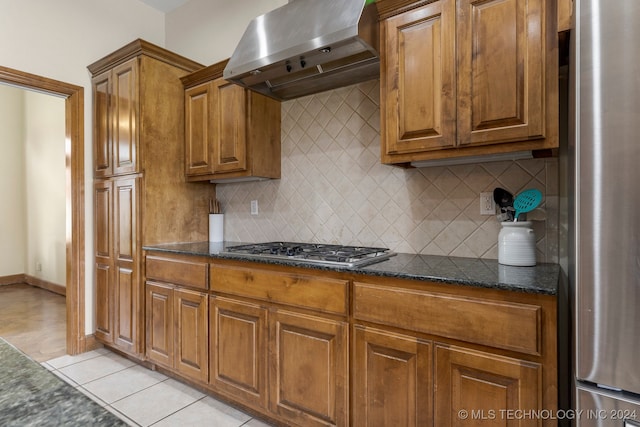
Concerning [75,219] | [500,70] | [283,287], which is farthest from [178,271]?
[500,70]

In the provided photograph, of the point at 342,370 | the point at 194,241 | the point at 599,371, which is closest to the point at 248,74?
the point at 194,241

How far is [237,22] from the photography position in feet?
9.84

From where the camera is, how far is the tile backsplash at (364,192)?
6.08 feet

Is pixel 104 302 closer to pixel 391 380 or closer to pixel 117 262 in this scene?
pixel 117 262

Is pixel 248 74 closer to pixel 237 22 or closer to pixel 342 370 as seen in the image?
pixel 237 22

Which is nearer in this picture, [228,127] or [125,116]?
[228,127]

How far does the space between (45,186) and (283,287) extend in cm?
506

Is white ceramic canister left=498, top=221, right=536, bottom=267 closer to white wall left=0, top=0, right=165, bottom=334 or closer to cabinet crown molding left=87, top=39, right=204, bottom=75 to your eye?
cabinet crown molding left=87, top=39, right=204, bottom=75

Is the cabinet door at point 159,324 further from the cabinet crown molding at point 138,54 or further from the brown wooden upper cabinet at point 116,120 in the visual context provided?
the cabinet crown molding at point 138,54

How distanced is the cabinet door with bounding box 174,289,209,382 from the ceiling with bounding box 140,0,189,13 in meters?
2.92

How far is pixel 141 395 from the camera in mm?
2295

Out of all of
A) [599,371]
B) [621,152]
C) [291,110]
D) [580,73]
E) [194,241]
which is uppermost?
[291,110]

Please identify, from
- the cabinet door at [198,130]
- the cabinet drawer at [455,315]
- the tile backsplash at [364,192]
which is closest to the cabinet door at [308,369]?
the cabinet drawer at [455,315]

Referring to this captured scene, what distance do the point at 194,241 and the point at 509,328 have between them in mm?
2531
